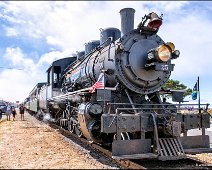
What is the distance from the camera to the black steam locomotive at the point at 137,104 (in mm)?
7383

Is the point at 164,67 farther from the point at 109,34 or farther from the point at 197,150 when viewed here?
the point at 109,34

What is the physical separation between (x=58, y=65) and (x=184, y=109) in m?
8.56

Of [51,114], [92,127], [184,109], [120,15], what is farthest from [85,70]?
[51,114]

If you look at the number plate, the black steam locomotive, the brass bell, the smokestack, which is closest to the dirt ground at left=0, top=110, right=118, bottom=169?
the black steam locomotive

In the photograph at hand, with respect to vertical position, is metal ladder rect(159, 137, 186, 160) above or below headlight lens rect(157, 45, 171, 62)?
below

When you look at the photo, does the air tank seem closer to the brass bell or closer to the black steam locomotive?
the black steam locomotive

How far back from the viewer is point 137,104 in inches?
319

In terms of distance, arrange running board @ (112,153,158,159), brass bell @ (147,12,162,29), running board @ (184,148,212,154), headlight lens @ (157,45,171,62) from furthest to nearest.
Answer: brass bell @ (147,12,162,29)
headlight lens @ (157,45,171,62)
running board @ (184,148,212,154)
running board @ (112,153,158,159)

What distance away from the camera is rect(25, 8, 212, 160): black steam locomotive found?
24.2ft

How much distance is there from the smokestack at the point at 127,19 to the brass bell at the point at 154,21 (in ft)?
1.95

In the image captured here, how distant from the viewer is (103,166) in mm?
7211

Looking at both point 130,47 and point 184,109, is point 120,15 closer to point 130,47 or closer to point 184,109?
point 130,47

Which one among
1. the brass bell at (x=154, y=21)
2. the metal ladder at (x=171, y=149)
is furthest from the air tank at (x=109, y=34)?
the metal ladder at (x=171, y=149)

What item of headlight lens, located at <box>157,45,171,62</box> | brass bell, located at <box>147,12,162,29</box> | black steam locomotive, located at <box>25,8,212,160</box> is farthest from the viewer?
brass bell, located at <box>147,12,162,29</box>
